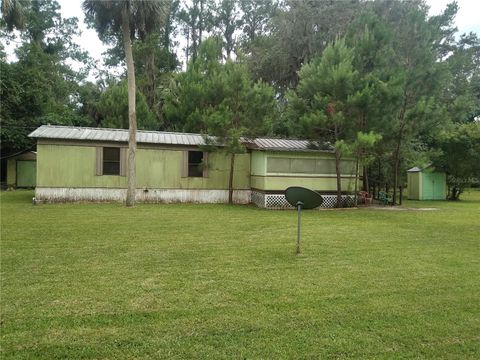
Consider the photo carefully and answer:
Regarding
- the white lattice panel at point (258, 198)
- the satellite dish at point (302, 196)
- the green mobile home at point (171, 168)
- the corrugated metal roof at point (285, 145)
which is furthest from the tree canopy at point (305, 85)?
the satellite dish at point (302, 196)

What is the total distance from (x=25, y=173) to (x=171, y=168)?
39.5ft

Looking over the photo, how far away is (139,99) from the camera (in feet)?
71.3

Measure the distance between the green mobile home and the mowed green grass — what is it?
614cm

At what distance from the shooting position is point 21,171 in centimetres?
2194

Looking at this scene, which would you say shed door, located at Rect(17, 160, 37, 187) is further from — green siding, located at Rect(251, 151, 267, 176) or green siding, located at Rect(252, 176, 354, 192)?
green siding, located at Rect(252, 176, 354, 192)

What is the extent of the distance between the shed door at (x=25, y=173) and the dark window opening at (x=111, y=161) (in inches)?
397

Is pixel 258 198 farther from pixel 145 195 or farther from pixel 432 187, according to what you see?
pixel 432 187

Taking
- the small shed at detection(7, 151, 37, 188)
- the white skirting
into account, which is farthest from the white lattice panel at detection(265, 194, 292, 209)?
the small shed at detection(7, 151, 37, 188)

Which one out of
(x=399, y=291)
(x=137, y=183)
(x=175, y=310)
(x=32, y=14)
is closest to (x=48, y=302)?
(x=175, y=310)

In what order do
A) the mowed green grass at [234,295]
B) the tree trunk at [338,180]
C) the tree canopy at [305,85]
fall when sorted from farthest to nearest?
the tree trunk at [338,180] < the tree canopy at [305,85] < the mowed green grass at [234,295]

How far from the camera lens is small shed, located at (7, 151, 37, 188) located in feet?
71.7

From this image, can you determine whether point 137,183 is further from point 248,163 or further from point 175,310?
point 175,310

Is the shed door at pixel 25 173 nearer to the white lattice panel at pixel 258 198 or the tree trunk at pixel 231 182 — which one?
the tree trunk at pixel 231 182

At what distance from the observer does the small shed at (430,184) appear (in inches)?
756
